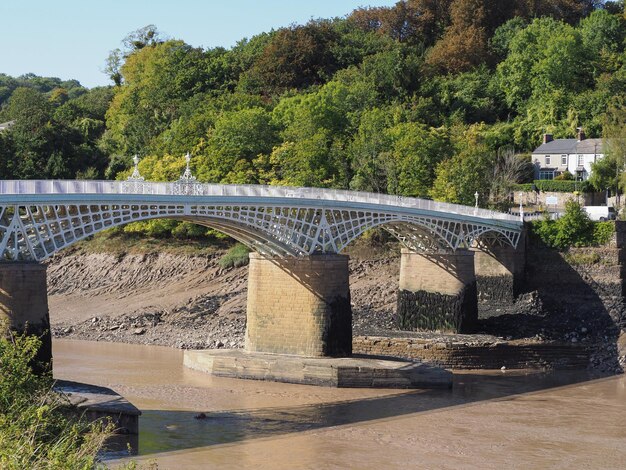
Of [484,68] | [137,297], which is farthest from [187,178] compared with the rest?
[484,68]

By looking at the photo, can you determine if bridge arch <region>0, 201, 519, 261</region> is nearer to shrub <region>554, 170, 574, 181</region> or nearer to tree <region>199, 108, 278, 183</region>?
shrub <region>554, 170, 574, 181</region>

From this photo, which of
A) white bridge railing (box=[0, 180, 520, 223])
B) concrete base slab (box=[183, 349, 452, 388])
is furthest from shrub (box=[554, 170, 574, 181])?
concrete base slab (box=[183, 349, 452, 388])

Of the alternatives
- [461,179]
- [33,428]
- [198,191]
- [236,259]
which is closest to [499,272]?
[461,179]

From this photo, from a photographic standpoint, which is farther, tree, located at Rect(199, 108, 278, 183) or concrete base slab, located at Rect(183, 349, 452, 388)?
tree, located at Rect(199, 108, 278, 183)

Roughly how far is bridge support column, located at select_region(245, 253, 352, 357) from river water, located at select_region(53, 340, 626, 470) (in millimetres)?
3362

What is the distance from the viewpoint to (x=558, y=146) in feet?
334

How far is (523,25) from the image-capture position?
412ft

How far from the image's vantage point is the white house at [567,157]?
9931 cm

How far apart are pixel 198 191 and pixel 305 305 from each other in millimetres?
8699

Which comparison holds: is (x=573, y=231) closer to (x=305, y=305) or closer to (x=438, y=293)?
(x=438, y=293)

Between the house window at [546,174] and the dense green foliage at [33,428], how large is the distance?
213 ft

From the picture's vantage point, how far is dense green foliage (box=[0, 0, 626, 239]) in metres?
95.1

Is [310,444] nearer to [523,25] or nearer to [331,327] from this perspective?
[331,327]

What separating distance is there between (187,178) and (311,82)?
213ft
